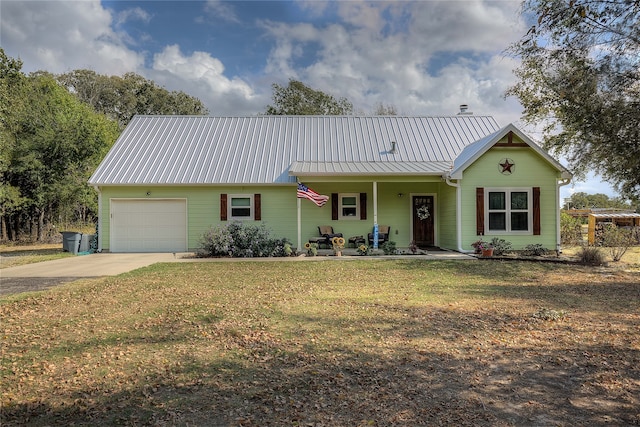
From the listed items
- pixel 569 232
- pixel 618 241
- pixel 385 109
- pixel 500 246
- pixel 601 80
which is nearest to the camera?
pixel 601 80

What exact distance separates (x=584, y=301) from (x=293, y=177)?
434 inches

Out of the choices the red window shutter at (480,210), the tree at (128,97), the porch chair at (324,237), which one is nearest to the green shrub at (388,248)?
the porch chair at (324,237)

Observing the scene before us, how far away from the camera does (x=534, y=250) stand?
46.9 feet

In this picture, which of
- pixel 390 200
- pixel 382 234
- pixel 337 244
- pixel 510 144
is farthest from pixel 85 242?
pixel 510 144

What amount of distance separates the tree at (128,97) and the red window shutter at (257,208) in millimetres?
25920

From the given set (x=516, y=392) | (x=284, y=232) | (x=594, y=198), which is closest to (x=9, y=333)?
(x=516, y=392)

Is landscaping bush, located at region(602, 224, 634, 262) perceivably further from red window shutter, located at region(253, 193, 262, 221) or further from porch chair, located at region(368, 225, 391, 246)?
red window shutter, located at region(253, 193, 262, 221)

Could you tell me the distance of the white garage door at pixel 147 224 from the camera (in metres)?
16.2

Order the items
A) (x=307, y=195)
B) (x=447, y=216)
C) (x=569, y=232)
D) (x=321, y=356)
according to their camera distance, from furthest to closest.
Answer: (x=569, y=232), (x=447, y=216), (x=307, y=195), (x=321, y=356)

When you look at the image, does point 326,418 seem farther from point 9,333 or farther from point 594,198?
point 594,198

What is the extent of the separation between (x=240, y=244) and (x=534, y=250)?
10284 mm

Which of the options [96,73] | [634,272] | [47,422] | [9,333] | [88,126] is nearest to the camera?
[47,422]

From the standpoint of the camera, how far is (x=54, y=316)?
611 centimetres

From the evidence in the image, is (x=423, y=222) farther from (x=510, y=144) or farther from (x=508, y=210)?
(x=510, y=144)
